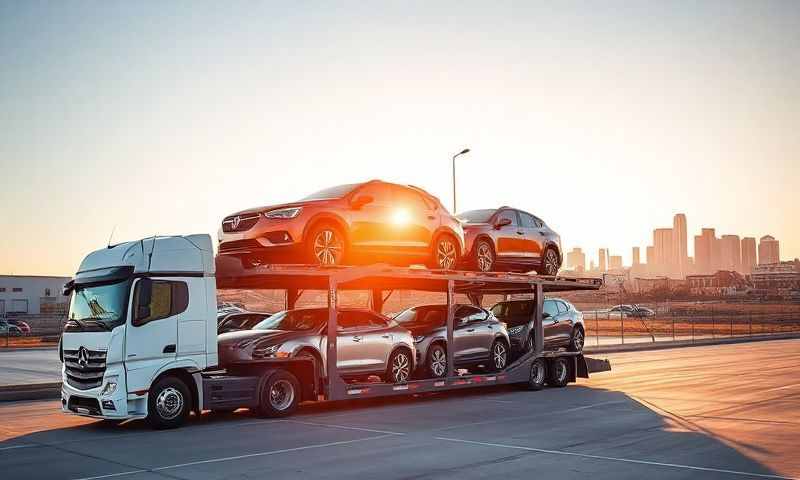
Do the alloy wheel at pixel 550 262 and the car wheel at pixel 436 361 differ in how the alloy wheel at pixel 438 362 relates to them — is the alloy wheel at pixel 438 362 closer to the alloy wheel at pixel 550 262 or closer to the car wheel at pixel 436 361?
the car wheel at pixel 436 361

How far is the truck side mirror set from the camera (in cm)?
1289

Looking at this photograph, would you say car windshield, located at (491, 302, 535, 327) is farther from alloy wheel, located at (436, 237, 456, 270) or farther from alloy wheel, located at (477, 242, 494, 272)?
alloy wheel, located at (436, 237, 456, 270)

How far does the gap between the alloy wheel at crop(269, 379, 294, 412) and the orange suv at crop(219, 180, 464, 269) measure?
215 centimetres

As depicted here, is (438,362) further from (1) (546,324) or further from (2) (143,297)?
(2) (143,297)

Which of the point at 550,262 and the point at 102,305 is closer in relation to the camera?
the point at 102,305

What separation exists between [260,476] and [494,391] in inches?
469

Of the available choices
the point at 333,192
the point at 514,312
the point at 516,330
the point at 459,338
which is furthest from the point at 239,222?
the point at 514,312

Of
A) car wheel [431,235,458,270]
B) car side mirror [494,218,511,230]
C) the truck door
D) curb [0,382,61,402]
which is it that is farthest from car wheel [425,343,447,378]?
curb [0,382,61,402]

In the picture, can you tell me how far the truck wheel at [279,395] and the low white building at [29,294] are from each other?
91764 millimetres

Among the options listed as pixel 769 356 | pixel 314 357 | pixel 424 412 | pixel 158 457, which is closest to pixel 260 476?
pixel 158 457

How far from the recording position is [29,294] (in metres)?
103

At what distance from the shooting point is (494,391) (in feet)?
67.3

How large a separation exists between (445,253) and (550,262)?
482 centimetres

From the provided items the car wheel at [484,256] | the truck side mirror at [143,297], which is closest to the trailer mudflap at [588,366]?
the car wheel at [484,256]
